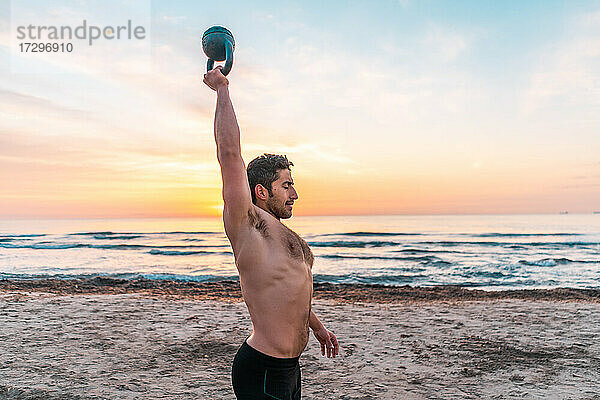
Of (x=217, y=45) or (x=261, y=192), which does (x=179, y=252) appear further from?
(x=217, y=45)

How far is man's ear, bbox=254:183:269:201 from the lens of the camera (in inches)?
104

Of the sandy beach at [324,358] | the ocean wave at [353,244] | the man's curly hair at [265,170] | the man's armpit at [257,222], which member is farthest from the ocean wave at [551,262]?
the man's armpit at [257,222]

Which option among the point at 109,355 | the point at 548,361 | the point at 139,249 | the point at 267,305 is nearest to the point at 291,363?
the point at 267,305

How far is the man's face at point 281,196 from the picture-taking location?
2.63 m

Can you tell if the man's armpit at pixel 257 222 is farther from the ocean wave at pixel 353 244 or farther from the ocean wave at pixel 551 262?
the ocean wave at pixel 353 244

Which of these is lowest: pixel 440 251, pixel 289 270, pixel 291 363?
pixel 440 251

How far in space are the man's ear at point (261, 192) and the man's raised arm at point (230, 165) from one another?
0.28m

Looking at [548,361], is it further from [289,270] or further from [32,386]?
[32,386]

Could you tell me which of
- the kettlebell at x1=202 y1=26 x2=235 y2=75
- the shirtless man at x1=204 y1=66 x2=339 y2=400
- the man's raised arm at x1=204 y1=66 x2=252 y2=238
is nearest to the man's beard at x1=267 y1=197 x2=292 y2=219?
the shirtless man at x1=204 y1=66 x2=339 y2=400

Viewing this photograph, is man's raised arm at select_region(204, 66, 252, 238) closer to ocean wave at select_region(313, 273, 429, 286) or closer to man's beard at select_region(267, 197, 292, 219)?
man's beard at select_region(267, 197, 292, 219)

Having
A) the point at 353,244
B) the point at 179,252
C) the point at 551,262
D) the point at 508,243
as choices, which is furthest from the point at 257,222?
the point at 508,243

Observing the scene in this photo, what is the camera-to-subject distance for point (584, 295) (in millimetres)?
12438

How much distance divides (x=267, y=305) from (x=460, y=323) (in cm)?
700

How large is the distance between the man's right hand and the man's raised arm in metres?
0.03
